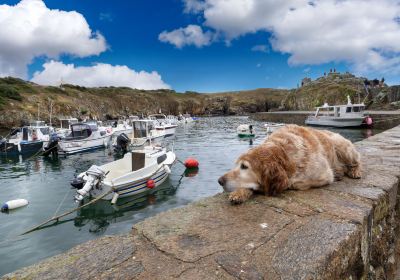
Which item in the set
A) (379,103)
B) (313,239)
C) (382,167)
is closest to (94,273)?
(313,239)

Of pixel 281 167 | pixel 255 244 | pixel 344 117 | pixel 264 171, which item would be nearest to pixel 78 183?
pixel 264 171

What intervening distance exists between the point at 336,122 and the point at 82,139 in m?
35.1

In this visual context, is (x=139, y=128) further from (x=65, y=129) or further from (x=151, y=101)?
(x=151, y=101)

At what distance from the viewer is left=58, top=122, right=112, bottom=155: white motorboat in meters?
27.5

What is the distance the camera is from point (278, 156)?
11.4 feet

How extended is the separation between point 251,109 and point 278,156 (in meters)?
154

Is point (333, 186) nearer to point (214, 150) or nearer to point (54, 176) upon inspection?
point (54, 176)

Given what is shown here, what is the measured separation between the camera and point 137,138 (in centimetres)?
2833

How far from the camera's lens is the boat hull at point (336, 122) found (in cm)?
3950

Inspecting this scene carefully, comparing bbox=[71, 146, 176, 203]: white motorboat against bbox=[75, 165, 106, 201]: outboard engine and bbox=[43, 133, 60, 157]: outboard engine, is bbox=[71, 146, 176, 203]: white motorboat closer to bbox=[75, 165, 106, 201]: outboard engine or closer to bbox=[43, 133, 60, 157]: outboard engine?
bbox=[75, 165, 106, 201]: outboard engine

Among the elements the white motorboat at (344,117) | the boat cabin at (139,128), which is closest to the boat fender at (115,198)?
the boat cabin at (139,128)

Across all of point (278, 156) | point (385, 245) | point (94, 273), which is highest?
point (278, 156)

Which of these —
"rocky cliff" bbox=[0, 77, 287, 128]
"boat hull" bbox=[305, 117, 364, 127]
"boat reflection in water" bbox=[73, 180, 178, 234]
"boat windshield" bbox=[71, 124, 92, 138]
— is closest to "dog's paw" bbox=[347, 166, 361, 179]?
"boat reflection in water" bbox=[73, 180, 178, 234]

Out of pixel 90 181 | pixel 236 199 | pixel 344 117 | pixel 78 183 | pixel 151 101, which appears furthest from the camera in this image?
pixel 151 101
